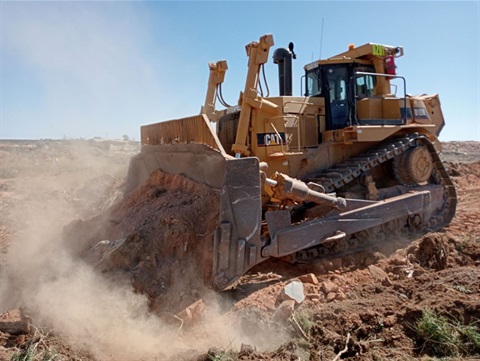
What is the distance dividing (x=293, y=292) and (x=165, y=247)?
5.12ft

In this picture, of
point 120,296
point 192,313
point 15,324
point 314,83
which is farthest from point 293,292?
point 314,83

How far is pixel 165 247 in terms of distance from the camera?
5.11m

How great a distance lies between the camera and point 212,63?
8828 mm

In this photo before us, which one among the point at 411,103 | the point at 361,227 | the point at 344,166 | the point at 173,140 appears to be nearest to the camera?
the point at 361,227

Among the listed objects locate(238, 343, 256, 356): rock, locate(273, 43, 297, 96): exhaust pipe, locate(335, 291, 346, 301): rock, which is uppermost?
locate(273, 43, 297, 96): exhaust pipe

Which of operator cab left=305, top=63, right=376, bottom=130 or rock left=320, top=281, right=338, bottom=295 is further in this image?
operator cab left=305, top=63, right=376, bottom=130

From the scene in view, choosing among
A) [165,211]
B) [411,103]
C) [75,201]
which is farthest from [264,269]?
[75,201]

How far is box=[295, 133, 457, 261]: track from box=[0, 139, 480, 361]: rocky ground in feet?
0.69

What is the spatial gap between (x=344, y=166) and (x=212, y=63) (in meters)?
3.50

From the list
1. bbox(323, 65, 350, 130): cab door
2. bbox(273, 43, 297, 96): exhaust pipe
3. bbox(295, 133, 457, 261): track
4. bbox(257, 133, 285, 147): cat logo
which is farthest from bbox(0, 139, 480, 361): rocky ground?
bbox(273, 43, 297, 96): exhaust pipe

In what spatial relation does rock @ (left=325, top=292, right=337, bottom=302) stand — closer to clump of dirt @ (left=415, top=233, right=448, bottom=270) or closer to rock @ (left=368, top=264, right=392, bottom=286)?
rock @ (left=368, top=264, right=392, bottom=286)

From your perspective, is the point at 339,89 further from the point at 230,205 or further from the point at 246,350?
the point at 246,350

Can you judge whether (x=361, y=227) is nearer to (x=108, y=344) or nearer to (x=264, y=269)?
(x=264, y=269)

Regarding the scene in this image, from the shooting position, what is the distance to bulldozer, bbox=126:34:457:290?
5.12 m
